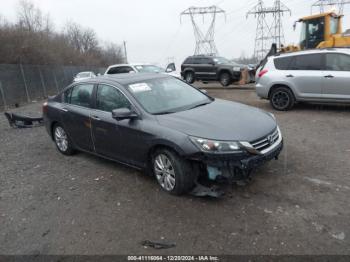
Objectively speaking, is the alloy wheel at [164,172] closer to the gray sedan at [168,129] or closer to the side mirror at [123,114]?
the gray sedan at [168,129]

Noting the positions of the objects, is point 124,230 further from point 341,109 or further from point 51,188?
point 341,109

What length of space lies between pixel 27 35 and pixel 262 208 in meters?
24.5

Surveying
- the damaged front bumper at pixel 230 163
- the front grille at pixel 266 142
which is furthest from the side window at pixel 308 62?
the damaged front bumper at pixel 230 163

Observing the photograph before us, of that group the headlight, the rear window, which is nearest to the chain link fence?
the rear window

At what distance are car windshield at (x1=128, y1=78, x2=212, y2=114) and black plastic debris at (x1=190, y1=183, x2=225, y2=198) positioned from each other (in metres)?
1.19

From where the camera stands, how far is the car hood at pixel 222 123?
3771 millimetres


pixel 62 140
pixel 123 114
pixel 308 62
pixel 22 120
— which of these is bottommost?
pixel 22 120

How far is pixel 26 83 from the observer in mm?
19812

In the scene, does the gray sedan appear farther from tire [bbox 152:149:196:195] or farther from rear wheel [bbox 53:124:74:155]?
rear wheel [bbox 53:124:74:155]

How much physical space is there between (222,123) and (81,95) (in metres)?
2.86

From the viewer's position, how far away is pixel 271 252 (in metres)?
2.93

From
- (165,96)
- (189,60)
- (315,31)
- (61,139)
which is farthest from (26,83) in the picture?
(165,96)

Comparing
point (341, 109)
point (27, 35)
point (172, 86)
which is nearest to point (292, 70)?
point (341, 109)

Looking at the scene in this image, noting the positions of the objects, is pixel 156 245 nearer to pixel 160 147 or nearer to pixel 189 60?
pixel 160 147
